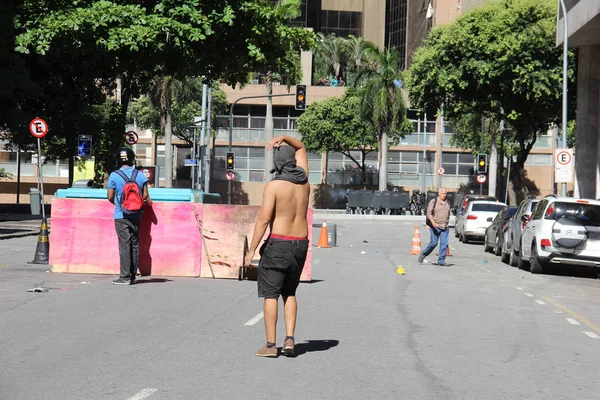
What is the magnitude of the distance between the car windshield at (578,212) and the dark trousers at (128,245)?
10752 millimetres

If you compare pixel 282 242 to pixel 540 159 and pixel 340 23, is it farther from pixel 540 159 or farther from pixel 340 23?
pixel 340 23

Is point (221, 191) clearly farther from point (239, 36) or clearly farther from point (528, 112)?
point (239, 36)

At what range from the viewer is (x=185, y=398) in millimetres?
7188

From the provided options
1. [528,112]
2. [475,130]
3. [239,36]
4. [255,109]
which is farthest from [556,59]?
[255,109]

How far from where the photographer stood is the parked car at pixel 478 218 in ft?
117

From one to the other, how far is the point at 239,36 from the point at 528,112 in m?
24.6

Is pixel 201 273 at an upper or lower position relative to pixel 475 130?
lower

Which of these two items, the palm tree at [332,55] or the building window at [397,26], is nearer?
the palm tree at [332,55]

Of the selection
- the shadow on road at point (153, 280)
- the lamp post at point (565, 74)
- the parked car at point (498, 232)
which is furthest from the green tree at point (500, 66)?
the shadow on road at point (153, 280)

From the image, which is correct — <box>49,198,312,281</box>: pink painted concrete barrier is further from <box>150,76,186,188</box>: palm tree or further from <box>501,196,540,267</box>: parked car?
<box>150,76,186,188</box>: palm tree

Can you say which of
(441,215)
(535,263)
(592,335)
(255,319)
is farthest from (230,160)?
(592,335)

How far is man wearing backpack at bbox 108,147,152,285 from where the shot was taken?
15.1 metres

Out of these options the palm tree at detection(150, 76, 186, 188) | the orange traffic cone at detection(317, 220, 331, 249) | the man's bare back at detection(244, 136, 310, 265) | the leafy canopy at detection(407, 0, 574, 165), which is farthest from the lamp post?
the man's bare back at detection(244, 136, 310, 265)

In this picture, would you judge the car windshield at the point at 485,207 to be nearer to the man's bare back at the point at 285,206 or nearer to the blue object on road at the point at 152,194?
the blue object on road at the point at 152,194
